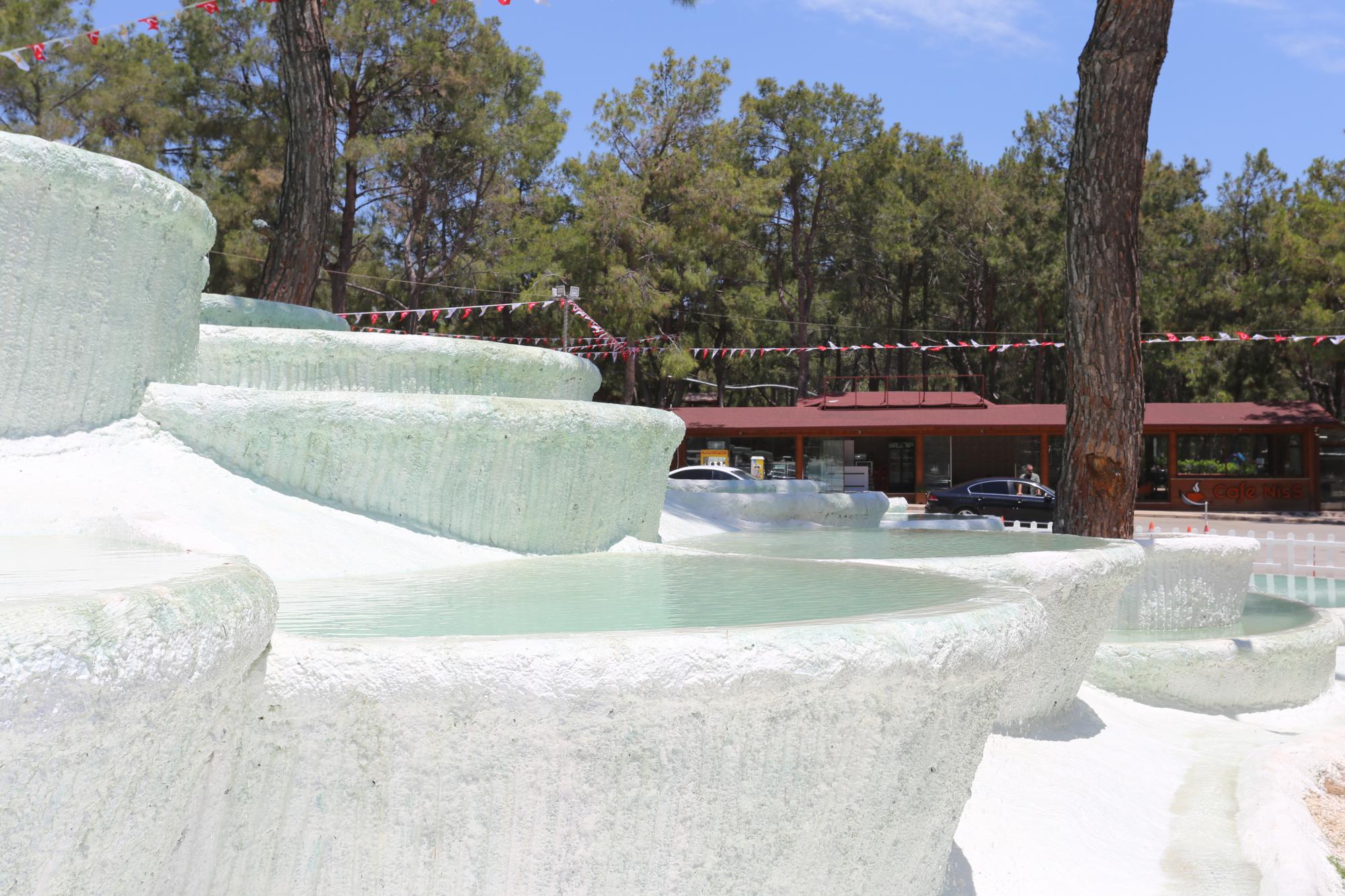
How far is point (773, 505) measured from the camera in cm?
964

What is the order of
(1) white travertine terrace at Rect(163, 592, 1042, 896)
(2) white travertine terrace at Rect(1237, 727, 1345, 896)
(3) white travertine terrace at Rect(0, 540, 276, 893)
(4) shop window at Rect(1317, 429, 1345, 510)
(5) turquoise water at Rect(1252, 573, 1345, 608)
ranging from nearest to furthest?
(3) white travertine terrace at Rect(0, 540, 276, 893)
(1) white travertine terrace at Rect(163, 592, 1042, 896)
(2) white travertine terrace at Rect(1237, 727, 1345, 896)
(5) turquoise water at Rect(1252, 573, 1345, 608)
(4) shop window at Rect(1317, 429, 1345, 510)

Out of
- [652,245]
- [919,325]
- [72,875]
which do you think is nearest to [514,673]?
[72,875]

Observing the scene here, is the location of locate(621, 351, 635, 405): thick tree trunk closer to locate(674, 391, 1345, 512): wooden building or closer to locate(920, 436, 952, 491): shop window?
locate(674, 391, 1345, 512): wooden building

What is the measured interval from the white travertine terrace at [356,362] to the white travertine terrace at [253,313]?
104 centimetres

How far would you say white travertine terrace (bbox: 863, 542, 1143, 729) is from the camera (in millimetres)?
5086

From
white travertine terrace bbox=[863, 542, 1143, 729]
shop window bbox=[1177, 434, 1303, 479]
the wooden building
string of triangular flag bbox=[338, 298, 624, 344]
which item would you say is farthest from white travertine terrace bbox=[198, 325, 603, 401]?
shop window bbox=[1177, 434, 1303, 479]

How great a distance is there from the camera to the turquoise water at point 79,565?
2.21 m

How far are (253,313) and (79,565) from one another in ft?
14.8

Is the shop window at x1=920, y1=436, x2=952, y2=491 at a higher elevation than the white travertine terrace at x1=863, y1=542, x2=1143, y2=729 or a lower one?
higher

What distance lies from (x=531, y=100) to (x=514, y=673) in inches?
1102

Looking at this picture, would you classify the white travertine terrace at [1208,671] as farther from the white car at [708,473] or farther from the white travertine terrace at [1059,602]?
the white car at [708,473]

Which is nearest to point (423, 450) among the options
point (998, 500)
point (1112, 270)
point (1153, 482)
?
point (1112, 270)

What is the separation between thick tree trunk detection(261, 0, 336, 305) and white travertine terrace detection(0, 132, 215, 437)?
4.08 metres

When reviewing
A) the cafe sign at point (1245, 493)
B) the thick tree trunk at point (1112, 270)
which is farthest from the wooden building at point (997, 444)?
the thick tree trunk at point (1112, 270)
